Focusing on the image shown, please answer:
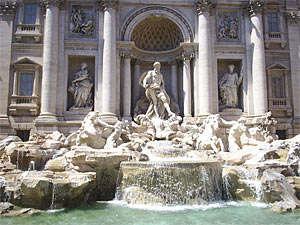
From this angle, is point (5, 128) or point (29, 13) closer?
point (5, 128)

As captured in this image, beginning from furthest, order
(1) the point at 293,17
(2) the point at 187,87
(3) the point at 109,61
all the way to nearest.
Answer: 1. (1) the point at 293,17
2. (2) the point at 187,87
3. (3) the point at 109,61

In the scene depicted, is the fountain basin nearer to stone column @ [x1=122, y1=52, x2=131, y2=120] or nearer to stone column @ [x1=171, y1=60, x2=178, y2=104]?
stone column @ [x1=122, y1=52, x2=131, y2=120]

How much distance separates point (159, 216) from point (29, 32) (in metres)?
15.8

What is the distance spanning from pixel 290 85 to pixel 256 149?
928 cm

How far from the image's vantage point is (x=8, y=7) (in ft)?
64.1

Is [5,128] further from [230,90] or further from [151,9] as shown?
[230,90]

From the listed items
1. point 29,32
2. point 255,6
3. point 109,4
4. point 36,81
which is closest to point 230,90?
point 255,6

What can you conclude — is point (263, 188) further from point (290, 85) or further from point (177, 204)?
point (290, 85)

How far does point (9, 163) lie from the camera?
1305 cm

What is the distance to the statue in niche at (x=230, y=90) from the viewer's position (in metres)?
20.2

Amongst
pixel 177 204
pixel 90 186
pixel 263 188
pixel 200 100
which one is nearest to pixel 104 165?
pixel 90 186

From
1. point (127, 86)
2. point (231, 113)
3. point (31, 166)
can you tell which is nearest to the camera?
point (31, 166)

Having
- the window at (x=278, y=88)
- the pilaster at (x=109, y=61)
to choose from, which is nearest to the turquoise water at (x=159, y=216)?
the pilaster at (x=109, y=61)

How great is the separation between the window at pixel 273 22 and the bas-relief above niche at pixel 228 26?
2473 mm
